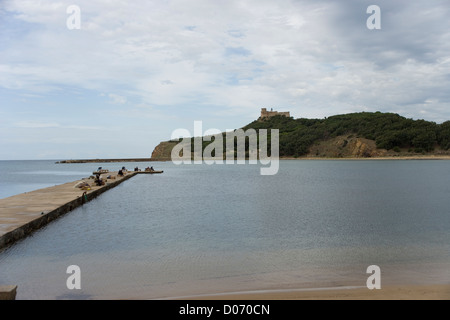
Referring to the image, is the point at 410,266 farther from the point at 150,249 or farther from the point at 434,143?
the point at 434,143

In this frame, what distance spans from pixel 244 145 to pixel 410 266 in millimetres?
120648

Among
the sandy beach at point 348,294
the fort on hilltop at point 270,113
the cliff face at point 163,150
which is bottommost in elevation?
the sandy beach at point 348,294

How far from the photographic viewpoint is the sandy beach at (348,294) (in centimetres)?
587

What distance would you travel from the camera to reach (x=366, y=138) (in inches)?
4028

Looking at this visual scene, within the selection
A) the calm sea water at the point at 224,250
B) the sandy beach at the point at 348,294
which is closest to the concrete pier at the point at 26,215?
the calm sea water at the point at 224,250

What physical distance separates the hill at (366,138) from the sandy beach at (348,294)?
9657 centimetres

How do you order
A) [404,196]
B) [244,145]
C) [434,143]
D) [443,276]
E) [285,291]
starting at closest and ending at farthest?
[285,291], [443,276], [404,196], [434,143], [244,145]

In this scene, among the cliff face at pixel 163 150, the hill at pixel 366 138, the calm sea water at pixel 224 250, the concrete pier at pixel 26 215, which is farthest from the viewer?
→ the cliff face at pixel 163 150

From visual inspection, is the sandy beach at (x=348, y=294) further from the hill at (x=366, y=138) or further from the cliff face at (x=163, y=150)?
the cliff face at (x=163, y=150)

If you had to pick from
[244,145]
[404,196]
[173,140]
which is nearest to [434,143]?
[244,145]

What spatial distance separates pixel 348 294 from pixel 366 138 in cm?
10272

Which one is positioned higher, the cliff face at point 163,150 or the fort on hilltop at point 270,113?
the fort on hilltop at point 270,113
